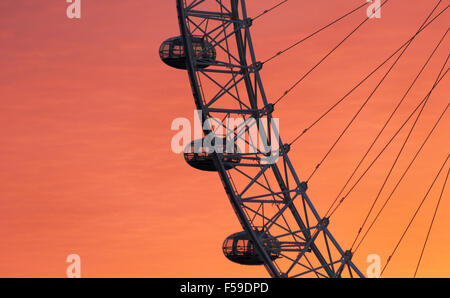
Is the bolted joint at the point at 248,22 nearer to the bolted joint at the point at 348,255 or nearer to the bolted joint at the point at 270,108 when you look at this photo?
the bolted joint at the point at 270,108

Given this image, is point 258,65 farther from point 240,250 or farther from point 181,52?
point 240,250

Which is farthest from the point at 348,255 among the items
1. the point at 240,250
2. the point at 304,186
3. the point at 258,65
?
the point at 258,65

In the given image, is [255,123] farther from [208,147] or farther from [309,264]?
[309,264]

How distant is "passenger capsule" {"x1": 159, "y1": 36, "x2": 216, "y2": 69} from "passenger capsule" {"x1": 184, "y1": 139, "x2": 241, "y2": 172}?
3571 millimetres

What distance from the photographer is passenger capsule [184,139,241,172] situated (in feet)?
156

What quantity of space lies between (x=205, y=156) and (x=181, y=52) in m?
4.73

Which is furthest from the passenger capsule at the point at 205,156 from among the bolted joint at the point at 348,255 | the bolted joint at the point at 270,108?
the bolted joint at the point at 348,255

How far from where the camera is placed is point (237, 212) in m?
47.1

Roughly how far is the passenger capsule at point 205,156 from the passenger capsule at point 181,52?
3571 millimetres

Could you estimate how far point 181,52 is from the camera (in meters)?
48.1

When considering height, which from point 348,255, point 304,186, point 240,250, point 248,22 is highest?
point 248,22

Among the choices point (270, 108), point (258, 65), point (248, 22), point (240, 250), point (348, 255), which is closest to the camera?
point (348, 255)

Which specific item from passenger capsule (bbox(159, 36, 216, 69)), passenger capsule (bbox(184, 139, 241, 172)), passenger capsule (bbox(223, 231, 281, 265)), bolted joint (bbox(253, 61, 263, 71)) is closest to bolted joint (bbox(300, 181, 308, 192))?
passenger capsule (bbox(184, 139, 241, 172))
